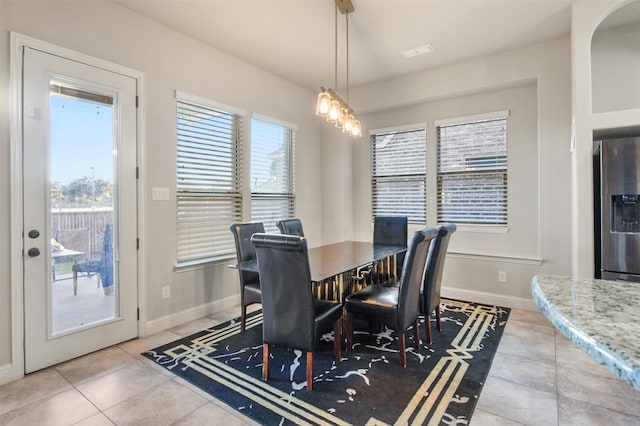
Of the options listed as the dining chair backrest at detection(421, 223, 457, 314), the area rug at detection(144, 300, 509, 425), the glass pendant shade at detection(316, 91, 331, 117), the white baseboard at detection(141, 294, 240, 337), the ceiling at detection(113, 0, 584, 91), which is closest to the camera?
the area rug at detection(144, 300, 509, 425)

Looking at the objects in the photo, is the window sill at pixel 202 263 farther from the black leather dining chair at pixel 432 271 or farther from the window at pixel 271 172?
the black leather dining chair at pixel 432 271

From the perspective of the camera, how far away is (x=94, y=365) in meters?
2.49

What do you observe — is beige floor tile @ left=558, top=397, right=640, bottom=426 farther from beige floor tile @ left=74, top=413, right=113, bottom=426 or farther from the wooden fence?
the wooden fence

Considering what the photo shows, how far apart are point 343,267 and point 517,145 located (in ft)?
9.31

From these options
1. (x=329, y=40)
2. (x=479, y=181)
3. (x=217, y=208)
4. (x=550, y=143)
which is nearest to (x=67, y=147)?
(x=217, y=208)

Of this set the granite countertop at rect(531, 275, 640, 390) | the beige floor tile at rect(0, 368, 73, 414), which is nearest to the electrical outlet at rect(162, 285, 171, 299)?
the beige floor tile at rect(0, 368, 73, 414)

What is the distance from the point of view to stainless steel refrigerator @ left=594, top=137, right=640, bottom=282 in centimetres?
254

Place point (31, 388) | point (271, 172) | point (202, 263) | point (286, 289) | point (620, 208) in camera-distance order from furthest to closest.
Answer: point (271, 172), point (202, 263), point (620, 208), point (31, 388), point (286, 289)

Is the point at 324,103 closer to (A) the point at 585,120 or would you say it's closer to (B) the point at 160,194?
(B) the point at 160,194

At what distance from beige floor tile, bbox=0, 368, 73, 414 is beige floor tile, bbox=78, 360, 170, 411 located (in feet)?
0.55

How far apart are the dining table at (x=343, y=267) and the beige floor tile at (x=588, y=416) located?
4.93 feet

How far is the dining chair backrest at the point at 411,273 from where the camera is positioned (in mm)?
2340

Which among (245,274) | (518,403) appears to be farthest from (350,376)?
(245,274)

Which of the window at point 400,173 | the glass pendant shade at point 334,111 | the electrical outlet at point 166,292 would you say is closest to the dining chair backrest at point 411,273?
the glass pendant shade at point 334,111
